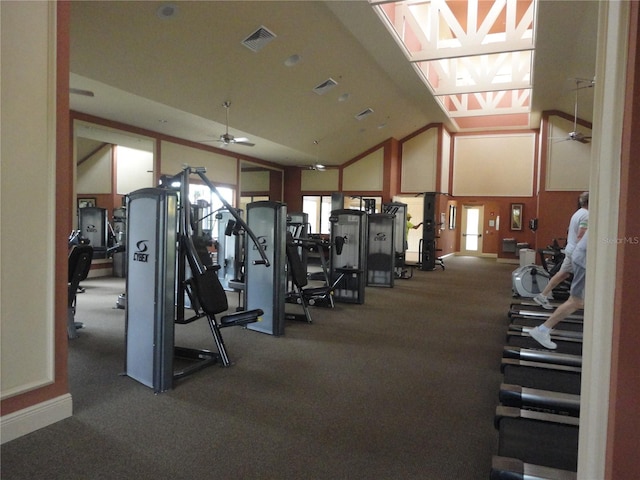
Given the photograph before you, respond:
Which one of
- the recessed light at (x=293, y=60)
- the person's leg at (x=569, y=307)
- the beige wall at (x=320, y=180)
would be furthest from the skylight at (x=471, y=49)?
the person's leg at (x=569, y=307)

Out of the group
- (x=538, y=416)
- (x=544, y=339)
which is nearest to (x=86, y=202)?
(x=544, y=339)

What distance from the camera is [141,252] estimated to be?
10.3ft

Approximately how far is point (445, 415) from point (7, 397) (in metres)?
2.59

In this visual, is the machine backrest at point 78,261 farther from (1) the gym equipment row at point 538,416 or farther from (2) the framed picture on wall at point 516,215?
(2) the framed picture on wall at point 516,215

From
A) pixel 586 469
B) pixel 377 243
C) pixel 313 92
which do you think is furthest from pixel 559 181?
pixel 586 469

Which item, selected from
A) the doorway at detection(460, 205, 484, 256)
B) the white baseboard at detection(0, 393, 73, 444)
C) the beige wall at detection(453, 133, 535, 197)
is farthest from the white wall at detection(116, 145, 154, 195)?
the doorway at detection(460, 205, 484, 256)

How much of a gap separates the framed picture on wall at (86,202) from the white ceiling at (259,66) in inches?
67.9

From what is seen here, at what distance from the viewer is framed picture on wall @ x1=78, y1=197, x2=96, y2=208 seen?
849 cm

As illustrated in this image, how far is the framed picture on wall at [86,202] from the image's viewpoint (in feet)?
27.9

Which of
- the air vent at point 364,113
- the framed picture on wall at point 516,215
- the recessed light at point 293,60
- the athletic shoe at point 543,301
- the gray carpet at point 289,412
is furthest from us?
the framed picture on wall at point 516,215

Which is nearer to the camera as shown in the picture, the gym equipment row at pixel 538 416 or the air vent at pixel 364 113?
the gym equipment row at pixel 538 416

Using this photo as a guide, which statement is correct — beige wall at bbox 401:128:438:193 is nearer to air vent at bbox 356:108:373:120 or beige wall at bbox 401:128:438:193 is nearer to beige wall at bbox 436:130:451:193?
beige wall at bbox 436:130:451:193

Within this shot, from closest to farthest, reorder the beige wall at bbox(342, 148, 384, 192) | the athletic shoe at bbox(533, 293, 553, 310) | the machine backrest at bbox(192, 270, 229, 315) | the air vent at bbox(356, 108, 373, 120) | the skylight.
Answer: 1. the machine backrest at bbox(192, 270, 229, 315)
2. the athletic shoe at bbox(533, 293, 553, 310)
3. the skylight
4. the air vent at bbox(356, 108, 373, 120)
5. the beige wall at bbox(342, 148, 384, 192)

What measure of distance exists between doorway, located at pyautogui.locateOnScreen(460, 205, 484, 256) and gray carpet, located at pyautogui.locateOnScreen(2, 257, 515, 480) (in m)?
12.3
